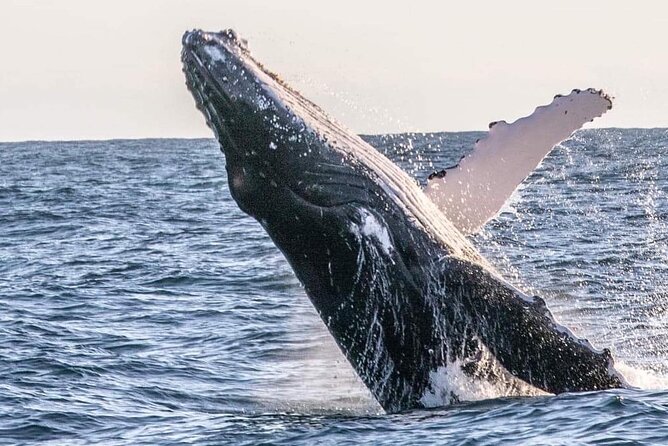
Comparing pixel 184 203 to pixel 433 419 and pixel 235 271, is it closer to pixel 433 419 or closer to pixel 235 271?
pixel 235 271

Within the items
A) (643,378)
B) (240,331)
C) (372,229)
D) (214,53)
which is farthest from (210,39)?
(240,331)

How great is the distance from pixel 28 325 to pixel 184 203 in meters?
22.9

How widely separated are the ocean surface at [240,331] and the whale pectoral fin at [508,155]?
0.44 meters

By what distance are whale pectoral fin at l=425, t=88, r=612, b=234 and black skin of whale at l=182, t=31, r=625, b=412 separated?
1694 millimetres

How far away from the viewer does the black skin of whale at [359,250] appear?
31.7 feet

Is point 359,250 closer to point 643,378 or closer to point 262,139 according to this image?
point 262,139

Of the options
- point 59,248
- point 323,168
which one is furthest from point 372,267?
point 59,248

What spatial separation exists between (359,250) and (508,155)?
2602mm

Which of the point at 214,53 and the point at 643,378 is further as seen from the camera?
the point at 643,378

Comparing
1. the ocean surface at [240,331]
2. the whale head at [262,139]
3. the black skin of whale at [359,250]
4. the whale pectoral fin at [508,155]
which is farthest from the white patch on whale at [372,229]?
the whale pectoral fin at [508,155]

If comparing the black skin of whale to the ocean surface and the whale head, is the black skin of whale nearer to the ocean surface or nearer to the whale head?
the whale head

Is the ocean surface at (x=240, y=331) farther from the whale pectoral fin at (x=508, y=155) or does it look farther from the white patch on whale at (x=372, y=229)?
the white patch on whale at (x=372, y=229)

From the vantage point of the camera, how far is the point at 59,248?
1133 inches

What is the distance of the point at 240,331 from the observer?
17.8 m
